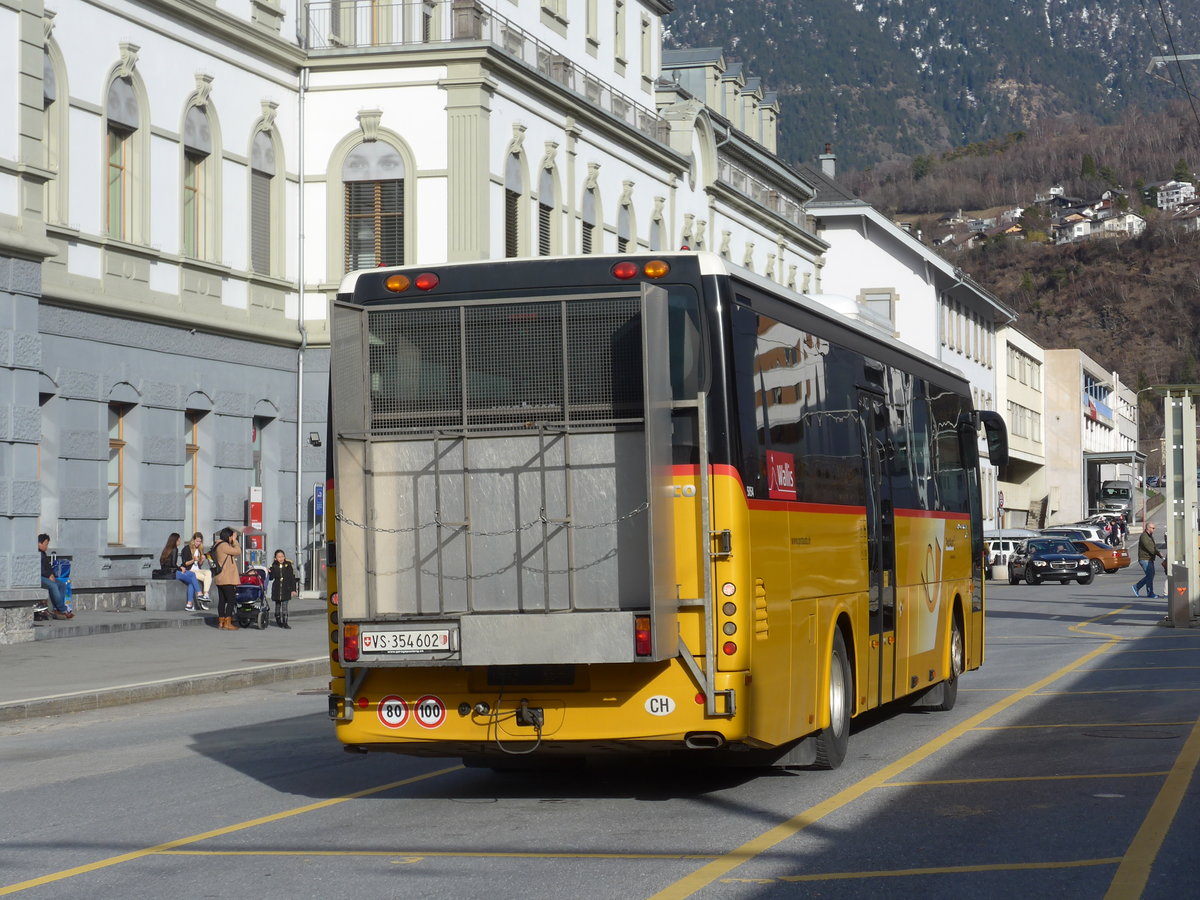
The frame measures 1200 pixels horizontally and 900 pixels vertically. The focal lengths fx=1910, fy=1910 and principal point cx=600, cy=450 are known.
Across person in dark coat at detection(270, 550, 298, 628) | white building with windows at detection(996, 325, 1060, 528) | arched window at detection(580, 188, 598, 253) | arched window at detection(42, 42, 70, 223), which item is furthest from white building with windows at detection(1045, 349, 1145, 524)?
arched window at detection(42, 42, 70, 223)

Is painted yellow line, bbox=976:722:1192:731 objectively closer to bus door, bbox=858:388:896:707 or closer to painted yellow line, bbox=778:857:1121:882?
bus door, bbox=858:388:896:707

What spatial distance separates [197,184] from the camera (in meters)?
34.9

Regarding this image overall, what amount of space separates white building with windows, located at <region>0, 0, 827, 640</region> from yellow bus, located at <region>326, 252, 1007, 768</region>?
1563 cm

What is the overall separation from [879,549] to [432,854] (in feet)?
18.6

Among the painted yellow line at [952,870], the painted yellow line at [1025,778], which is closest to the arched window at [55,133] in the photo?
the painted yellow line at [1025,778]

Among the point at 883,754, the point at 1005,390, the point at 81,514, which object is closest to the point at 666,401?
the point at 883,754

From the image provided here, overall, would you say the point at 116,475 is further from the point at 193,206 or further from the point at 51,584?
the point at 193,206

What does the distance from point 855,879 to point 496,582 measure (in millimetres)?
2999

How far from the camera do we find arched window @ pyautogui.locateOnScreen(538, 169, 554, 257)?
139 ft

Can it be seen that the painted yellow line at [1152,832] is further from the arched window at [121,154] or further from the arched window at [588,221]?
the arched window at [588,221]

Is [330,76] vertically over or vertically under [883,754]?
over

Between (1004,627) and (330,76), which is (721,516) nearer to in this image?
(1004,627)

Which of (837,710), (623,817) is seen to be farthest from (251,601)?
(623,817)

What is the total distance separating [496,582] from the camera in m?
10.6
